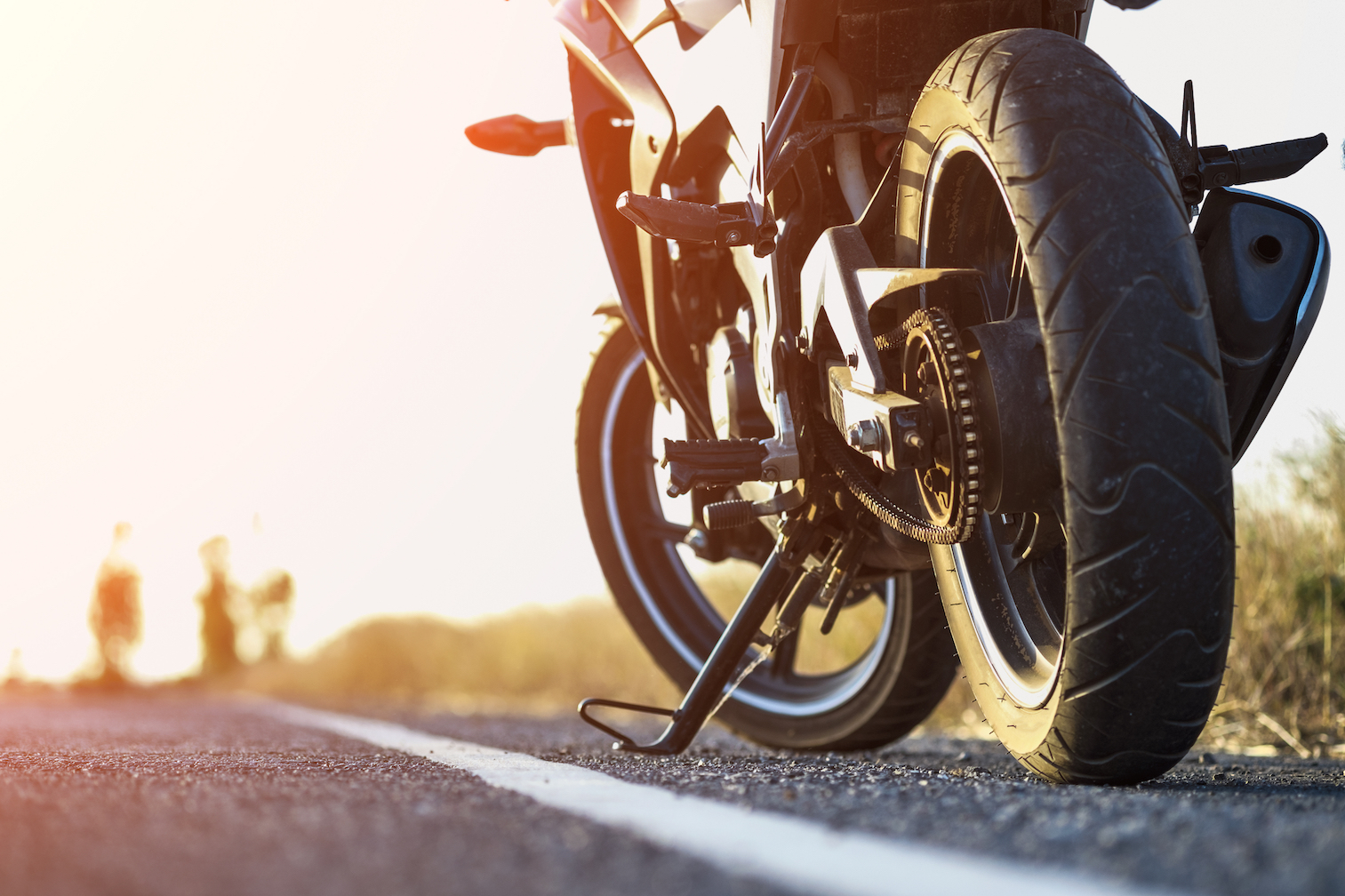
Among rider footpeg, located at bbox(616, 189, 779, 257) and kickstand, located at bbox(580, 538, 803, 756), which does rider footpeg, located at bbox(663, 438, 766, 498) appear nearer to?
kickstand, located at bbox(580, 538, 803, 756)

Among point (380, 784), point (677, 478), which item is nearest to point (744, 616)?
point (677, 478)

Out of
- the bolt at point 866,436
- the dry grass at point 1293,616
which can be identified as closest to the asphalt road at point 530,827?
the bolt at point 866,436

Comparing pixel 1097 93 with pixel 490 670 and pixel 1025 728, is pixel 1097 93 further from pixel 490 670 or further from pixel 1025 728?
pixel 490 670

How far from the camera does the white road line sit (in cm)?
94

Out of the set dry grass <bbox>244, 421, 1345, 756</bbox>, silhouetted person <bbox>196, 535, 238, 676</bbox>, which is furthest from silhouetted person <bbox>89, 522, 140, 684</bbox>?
dry grass <bbox>244, 421, 1345, 756</bbox>

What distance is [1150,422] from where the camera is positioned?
1.47 meters

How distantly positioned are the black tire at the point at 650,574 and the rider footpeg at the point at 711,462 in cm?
90

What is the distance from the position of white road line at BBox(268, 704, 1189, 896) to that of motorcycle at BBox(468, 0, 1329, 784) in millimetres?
565

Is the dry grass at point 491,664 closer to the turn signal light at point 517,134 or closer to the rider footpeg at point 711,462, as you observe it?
the turn signal light at point 517,134

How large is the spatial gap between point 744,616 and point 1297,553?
2127 mm

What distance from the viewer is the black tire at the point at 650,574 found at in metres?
3.10

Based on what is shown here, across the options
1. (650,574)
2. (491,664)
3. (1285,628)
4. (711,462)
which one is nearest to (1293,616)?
(1285,628)

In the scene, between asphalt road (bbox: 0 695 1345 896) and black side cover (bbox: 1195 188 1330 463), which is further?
black side cover (bbox: 1195 188 1330 463)

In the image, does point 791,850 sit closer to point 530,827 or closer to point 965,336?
point 530,827
